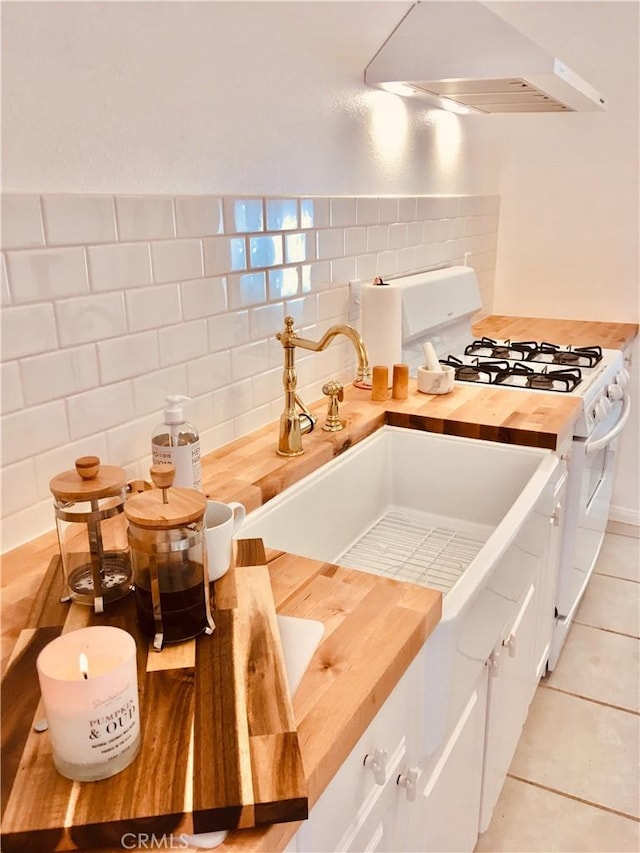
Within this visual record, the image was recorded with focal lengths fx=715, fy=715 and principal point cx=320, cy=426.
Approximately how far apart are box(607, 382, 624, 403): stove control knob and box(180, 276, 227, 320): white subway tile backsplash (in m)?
1.53

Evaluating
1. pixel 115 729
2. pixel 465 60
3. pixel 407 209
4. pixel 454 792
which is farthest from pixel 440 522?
pixel 115 729

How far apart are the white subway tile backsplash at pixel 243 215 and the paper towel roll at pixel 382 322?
1.77ft

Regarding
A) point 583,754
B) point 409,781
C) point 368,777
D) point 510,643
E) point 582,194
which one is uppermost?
point 582,194

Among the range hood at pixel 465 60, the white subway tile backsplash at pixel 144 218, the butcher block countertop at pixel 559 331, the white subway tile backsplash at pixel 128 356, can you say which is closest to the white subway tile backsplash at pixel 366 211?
the range hood at pixel 465 60

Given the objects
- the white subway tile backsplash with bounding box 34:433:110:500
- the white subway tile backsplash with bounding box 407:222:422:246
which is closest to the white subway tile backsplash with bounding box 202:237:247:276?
the white subway tile backsplash with bounding box 34:433:110:500

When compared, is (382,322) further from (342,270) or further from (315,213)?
(315,213)

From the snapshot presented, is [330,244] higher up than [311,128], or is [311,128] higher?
[311,128]

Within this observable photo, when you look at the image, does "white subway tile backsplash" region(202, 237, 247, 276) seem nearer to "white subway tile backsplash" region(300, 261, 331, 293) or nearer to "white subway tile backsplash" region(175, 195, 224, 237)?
"white subway tile backsplash" region(175, 195, 224, 237)

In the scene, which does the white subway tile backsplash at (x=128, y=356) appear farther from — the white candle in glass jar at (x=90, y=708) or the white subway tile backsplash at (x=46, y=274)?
the white candle in glass jar at (x=90, y=708)

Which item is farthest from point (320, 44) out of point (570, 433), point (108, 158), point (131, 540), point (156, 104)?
point (131, 540)

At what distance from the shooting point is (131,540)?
96 cm

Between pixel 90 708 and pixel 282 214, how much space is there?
4.56ft

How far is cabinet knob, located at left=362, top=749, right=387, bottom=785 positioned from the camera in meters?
0.99

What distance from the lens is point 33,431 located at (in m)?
1.25
